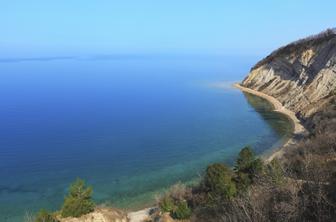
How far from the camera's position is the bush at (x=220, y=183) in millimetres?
24016

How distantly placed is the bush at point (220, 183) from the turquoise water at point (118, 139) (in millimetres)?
8428

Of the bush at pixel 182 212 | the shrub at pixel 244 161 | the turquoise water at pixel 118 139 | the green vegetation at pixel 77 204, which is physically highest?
the turquoise water at pixel 118 139

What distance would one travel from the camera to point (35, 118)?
2464 inches

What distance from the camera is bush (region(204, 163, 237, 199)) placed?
78.8 feet

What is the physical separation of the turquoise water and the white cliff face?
4.89 metres

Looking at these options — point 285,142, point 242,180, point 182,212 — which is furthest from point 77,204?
point 285,142

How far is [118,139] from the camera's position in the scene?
161 ft

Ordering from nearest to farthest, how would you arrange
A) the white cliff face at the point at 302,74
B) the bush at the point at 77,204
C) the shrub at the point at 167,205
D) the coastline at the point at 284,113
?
the bush at the point at 77,204 → the shrub at the point at 167,205 → the coastline at the point at 284,113 → the white cliff face at the point at 302,74

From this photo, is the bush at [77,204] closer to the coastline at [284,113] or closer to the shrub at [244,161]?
the shrub at [244,161]

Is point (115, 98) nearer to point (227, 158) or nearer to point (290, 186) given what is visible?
point (227, 158)

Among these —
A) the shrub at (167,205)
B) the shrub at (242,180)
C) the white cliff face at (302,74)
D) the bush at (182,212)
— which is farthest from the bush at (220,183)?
the white cliff face at (302,74)

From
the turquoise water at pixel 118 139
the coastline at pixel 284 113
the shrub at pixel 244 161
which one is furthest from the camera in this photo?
the coastline at pixel 284 113

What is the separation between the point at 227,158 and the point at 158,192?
37.3 ft

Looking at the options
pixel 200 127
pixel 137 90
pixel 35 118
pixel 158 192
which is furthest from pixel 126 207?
pixel 137 90
